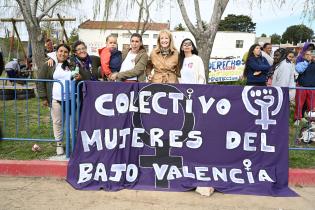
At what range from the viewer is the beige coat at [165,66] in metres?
5.41

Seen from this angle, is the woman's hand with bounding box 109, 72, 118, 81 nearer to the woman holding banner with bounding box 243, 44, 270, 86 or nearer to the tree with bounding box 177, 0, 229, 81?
the tree with bounding box 177, 0, 229, 81

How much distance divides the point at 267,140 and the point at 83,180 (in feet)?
8.29

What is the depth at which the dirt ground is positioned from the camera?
422cm

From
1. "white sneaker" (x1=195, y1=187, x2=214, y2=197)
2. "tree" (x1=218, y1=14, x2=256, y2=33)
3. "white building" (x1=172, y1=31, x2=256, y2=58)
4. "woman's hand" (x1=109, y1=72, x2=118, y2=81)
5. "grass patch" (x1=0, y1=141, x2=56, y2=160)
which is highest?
"tree" (x1=218, y1=14, x2=256, y2=33)

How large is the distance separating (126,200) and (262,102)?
7.29 feet

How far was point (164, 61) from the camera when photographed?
17.8ft

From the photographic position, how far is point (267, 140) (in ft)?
16.2

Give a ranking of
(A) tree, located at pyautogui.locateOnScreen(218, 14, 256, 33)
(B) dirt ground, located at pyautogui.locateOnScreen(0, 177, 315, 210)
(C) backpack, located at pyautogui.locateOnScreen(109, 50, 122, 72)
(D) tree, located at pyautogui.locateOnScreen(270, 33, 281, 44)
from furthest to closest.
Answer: (D) tree, located at pyautogui.locateOnScreen(270, 33, 281, 44) < (A) tree, located at pyautogui.locateOnScreen(218, 14, 256, 33) < (C) backpack, located at pyautogui.locateOnScreen(109, 50, 122, 72) < (B) dirt ground, located at pyautogui.locateOnScreen(0, 177, 315, 210)

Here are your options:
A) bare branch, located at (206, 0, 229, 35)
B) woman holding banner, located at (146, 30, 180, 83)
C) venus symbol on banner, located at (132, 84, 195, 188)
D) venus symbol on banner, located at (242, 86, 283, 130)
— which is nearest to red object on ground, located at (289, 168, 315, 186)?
venus symbol on banner, located at (242, 86, 283, 130)

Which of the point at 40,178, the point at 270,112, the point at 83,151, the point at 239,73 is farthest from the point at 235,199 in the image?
the point at 239,73

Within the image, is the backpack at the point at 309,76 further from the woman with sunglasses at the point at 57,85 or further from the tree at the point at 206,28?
the woman with sunglasses at the point at 57,85

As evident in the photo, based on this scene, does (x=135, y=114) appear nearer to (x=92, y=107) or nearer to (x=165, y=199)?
(x=92, y=107)

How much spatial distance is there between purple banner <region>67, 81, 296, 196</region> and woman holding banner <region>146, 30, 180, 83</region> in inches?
20.8

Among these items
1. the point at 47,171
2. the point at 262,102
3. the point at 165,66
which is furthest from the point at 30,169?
the point at 262,102
